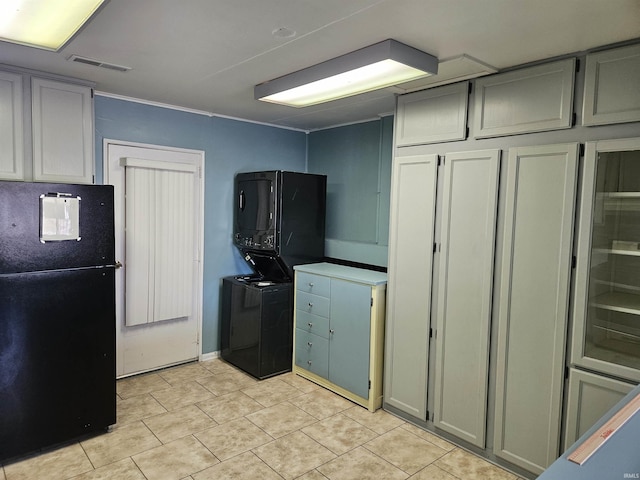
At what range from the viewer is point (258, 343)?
3.90 metres

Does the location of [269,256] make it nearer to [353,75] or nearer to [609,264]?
[353,75]

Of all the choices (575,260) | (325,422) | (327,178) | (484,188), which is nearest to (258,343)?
(325,422)

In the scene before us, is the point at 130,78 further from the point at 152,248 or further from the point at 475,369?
the point at 475,369

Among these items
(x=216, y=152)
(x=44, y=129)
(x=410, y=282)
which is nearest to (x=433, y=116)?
(x=410, y=282)

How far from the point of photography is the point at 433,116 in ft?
9.79

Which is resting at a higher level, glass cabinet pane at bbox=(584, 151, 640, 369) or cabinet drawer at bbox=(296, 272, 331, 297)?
glass cabinet pane at bbox=(584, 151, 640, 369)

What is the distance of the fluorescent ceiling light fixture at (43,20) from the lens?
1737 mm

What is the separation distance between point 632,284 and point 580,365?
51 cm

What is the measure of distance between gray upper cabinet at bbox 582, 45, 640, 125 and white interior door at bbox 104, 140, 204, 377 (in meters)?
3.15

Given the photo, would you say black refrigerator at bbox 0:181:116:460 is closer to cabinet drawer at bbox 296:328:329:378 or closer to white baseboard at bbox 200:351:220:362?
white baseboard at bbox 200:351:220:362

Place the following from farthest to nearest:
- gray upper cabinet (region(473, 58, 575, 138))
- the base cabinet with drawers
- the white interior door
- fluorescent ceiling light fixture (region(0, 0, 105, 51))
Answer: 1. the white interior door
2. the base cabinet with drawers
3. gray upper cabinet (region(473, 58, 575, 138))
4. fluorescent ceiling light fixture (region(0, 0, 105, 51))

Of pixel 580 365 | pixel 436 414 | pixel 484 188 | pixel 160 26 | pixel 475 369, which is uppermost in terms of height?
pixel 160 26

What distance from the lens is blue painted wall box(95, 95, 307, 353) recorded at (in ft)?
12.5

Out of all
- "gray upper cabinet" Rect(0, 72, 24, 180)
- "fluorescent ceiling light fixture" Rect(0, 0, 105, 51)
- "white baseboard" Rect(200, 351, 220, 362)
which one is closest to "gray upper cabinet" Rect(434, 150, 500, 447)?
"fluorescent ceiling light fixture" Rect(0, 0, 105, 51)
